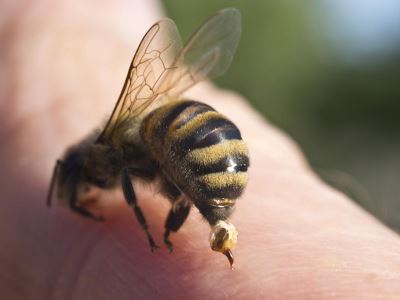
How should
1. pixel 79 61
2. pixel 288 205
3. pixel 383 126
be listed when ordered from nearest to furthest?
pixel 288 205 → pixel 79 61 → pixel 383 126

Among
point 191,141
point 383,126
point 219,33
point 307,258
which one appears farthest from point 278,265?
point 383,126

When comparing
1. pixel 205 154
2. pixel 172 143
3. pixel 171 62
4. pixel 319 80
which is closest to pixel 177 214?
pixel 172 143

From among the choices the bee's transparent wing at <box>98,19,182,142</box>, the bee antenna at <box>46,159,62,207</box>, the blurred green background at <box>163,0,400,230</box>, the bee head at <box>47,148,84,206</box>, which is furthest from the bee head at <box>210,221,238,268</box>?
A: the blurred green background at <box>163,0,400,230</box>

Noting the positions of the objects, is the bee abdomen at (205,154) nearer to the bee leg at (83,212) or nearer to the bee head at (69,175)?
the bee leg at (83,212)

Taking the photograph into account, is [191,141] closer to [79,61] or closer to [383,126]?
[79,61]

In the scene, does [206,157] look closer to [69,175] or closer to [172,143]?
[172,143]
